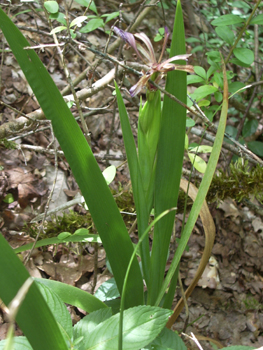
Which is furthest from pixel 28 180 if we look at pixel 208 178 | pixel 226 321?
pixel 226 321

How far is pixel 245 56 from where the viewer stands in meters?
1.25

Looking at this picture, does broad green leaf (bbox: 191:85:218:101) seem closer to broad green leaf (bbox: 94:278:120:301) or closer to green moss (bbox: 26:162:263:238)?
green moss (bbox: 26:162:263:238)

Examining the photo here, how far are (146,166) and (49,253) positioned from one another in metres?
0.81

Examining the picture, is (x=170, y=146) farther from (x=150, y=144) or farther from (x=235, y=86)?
(x=235, y=86)

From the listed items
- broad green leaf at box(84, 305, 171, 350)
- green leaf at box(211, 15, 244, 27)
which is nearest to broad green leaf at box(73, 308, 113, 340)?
broad green leaf at box(84, 305, 171, 350)

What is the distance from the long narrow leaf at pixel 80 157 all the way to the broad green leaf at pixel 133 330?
166 millimetres

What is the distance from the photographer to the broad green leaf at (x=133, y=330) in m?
0.57

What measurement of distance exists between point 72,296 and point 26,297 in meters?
0.38

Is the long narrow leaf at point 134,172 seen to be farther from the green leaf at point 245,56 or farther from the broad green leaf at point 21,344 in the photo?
the green leaf at point 245,56

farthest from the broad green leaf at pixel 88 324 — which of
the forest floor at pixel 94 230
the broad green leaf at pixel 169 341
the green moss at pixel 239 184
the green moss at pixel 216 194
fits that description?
the green moss at pixel 239 184

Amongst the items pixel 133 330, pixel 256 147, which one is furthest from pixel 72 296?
pixel 256 147

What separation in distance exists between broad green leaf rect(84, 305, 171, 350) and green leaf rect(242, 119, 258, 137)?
1.51 metres

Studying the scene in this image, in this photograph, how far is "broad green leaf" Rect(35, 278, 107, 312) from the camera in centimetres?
77

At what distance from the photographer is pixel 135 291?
0.80 m
